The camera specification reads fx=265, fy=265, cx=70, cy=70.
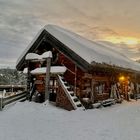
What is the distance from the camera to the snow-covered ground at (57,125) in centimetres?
761

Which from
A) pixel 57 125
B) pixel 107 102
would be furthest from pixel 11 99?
pixel 107 102

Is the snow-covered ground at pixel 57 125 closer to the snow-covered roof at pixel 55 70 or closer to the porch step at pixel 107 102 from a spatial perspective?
the snow-covered roof at pixel 55 70

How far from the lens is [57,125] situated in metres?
9.23

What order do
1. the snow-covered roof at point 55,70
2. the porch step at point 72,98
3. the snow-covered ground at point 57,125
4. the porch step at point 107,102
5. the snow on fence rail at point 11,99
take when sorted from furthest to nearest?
the porch step at point 107,102
the snow-covered roof at point 55,70
the porch step at point 72,98
the snow on fence rail at point 11,99
the snow-covered ground at point 57,125

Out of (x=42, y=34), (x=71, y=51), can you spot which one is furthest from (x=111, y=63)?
(x=42, y=34)

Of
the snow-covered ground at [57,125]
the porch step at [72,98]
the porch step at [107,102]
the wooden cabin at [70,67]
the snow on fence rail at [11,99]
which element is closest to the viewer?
the snow-covered ground at [57,125]

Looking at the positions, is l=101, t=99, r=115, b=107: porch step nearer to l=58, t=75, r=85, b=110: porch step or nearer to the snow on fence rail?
l=58, t=75, r=85, b=110: porch step

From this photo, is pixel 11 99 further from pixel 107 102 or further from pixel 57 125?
pixel 107 102

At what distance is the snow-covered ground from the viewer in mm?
7609

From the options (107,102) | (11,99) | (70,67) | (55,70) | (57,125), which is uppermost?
(70,67)

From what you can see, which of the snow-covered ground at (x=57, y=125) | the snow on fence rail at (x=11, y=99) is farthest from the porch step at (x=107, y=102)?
the snow on fence rail at (x=11, y=99)

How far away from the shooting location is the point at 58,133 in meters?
7.99

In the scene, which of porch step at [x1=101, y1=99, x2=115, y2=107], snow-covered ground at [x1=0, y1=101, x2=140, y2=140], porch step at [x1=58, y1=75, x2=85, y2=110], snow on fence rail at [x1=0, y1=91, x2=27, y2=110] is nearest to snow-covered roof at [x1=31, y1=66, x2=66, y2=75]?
porch step at [x1=58, y1=75, x2=85, y2=110]

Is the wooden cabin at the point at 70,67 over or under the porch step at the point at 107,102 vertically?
over
